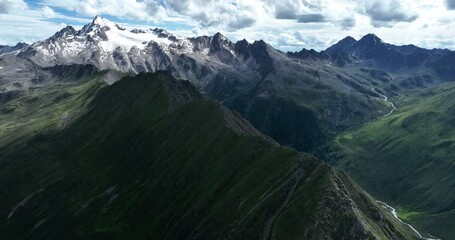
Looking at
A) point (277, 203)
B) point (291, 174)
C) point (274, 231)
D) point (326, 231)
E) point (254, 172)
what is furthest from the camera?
point (254, 172)

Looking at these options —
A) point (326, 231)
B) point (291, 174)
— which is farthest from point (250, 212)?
point (326, 231)

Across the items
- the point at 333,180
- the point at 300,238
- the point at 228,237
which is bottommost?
the point at 228,237

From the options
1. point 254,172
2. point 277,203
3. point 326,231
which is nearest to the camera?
point 326,231

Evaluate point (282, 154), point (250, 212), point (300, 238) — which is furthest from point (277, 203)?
point (282, 154)

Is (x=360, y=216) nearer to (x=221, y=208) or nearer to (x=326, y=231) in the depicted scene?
(x=326, y=231)

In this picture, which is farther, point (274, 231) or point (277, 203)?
point (277, 203)

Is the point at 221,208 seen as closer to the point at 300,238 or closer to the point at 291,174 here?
the point at 291,174

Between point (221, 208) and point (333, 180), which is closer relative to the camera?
point (333, 180)

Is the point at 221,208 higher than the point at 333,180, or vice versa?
the point at 333,180

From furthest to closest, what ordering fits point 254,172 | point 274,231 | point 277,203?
point 254,172, point 277,203, point 274,231
